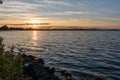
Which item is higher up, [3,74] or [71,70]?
[3,74]

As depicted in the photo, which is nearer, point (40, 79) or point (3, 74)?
point (3, 74)

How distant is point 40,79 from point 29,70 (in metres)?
3.24

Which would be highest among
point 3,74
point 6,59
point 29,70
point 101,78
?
point 6,59

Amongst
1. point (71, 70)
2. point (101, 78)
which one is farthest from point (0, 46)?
point (71, 70)

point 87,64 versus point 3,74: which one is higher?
point 3,74

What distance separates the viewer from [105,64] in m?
40.7

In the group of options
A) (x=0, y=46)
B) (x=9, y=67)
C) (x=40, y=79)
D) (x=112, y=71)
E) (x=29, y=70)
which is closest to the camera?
(x=9, y=67)

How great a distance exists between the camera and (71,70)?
118 feet

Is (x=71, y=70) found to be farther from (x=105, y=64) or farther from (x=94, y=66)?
(x=105, y=64)

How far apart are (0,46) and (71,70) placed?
24.8 meters

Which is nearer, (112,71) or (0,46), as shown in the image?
(0,46)

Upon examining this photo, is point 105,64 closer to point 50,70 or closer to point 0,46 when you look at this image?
point 50,70

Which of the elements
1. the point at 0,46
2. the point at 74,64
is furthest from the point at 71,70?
the point at 0,46

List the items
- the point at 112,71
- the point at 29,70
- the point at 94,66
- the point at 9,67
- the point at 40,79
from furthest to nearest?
the point at 94,66, the point at 112,71, the point at 29,70, the point at 40,79, the point at 9,67
